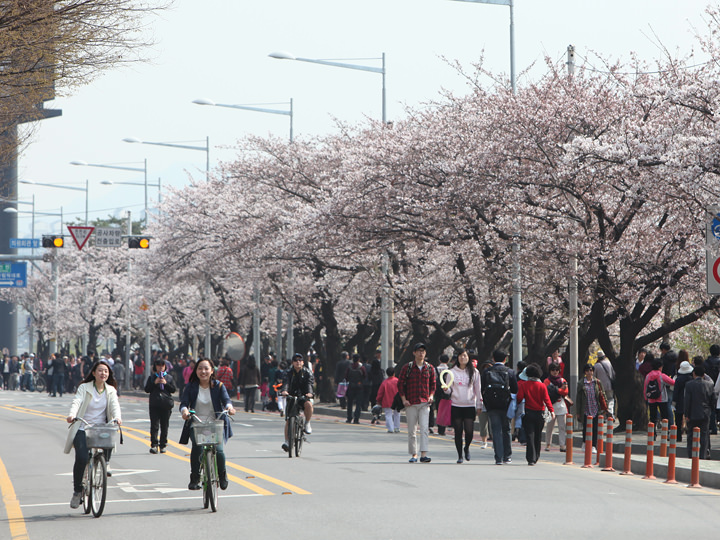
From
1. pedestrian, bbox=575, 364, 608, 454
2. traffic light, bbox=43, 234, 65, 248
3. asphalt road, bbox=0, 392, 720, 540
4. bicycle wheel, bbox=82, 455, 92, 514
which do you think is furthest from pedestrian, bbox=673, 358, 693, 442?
traffic light, bbox=43, 234, 65, 248

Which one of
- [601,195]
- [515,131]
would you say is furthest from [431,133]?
[601,195]

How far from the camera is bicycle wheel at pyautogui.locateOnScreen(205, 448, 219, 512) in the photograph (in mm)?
10818

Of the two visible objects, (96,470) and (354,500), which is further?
(354,500)

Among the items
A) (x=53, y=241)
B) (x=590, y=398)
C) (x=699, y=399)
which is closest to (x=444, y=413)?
(x=590, y=398)

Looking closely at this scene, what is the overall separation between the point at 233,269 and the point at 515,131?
1815cm

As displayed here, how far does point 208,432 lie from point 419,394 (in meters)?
5.84

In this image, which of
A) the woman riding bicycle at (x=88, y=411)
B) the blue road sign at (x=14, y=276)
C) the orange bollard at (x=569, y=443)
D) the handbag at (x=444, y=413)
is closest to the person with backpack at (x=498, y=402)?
the orange bollard at (x=569, y=443)

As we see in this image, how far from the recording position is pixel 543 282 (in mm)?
24312

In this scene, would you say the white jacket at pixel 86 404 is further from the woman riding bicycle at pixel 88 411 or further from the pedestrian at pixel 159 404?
the pedestrian at pixel 159 404

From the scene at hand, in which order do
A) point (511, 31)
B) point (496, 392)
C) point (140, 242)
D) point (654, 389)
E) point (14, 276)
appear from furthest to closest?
point (14, 276)
point (140, 242)
point (511, 31)
point (654, 389)
point (496, 392)

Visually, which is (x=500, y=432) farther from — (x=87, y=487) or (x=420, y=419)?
(x=87, y=487)

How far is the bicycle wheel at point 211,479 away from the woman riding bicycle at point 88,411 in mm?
985

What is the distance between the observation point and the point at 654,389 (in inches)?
814

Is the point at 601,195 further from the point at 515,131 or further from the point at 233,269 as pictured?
the point at 233,269
